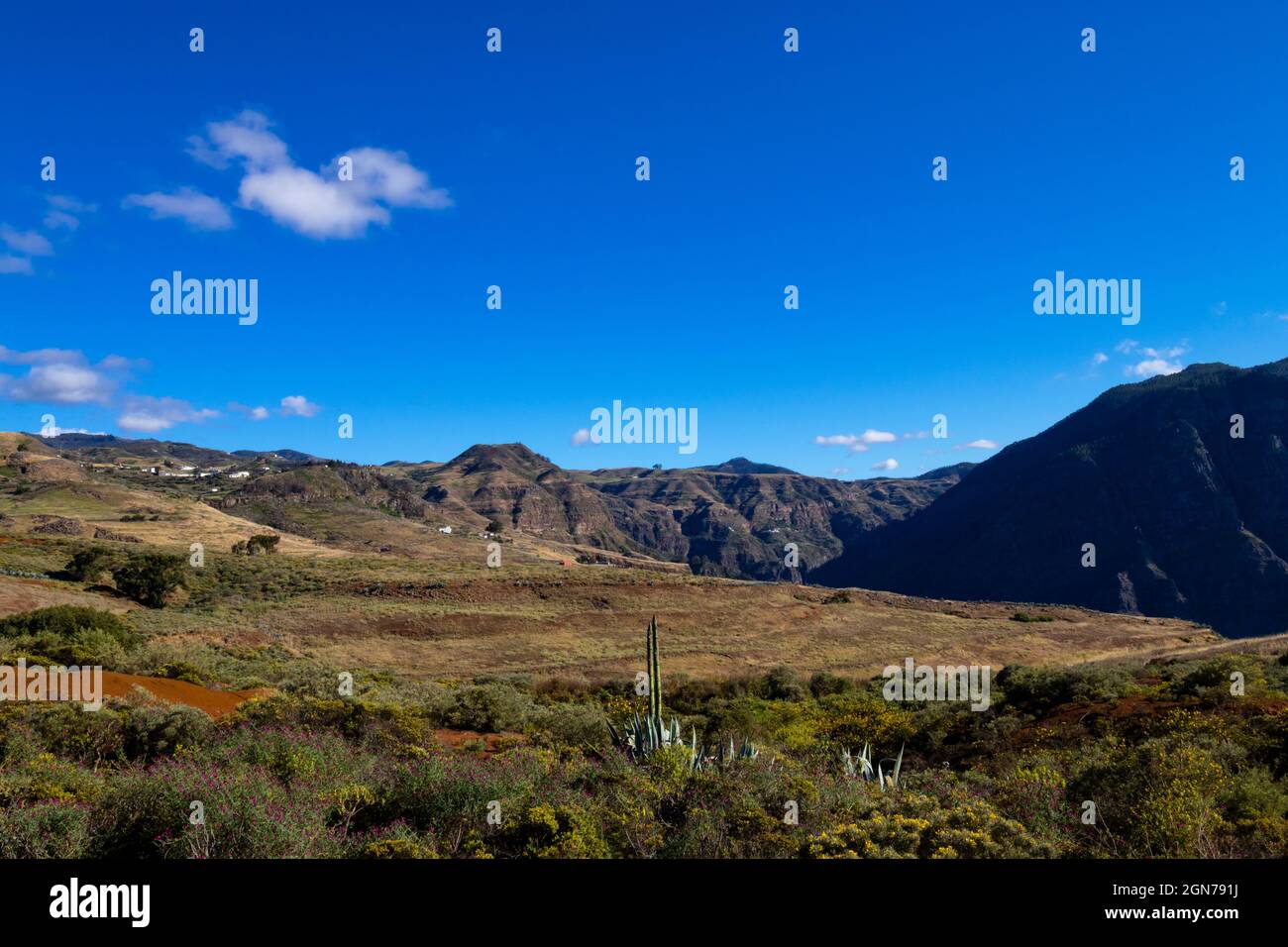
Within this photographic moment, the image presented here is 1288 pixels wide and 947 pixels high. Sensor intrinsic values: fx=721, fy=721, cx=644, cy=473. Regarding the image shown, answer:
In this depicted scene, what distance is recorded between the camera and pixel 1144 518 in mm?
143875

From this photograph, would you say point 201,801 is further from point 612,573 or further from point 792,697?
point 612,573

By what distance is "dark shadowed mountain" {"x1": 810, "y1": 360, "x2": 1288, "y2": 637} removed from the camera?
414 ft

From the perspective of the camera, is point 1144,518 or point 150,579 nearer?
point 150,579

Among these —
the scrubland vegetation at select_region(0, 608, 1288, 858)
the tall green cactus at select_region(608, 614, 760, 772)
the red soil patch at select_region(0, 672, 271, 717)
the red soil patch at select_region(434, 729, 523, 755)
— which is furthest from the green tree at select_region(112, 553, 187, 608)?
the tall green cactus at select_region(608, 614, 760, 772)

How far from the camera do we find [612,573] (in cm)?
5916

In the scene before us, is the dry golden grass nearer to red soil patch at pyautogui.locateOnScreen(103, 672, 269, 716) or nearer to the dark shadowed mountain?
red soil patch at pyautogui.locateOnScreen(103, 672, 269, 716)

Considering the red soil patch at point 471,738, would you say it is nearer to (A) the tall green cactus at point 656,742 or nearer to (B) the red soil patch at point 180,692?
(A) the tall green cactus at point 656,742

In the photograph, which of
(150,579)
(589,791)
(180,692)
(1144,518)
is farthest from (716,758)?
(1144,518)

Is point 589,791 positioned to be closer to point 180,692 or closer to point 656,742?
point 656,742

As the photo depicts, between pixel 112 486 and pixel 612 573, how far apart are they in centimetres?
8014

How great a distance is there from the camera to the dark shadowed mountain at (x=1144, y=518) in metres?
126

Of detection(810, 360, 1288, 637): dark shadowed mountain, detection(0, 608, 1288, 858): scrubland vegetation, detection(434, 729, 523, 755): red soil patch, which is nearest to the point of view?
detection(0, 608, 1288, 858): scrubland vegetation

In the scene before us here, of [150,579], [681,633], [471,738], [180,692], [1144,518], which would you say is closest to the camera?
[471,738]

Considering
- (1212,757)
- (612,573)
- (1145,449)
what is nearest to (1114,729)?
(1212,757)
